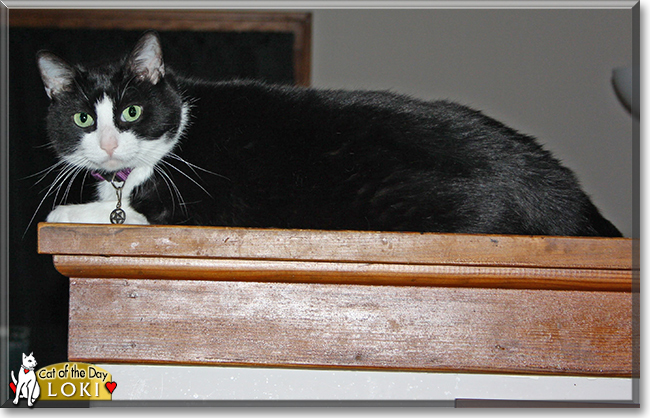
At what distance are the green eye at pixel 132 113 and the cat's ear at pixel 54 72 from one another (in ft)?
0.42

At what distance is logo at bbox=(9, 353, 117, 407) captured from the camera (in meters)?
0.71

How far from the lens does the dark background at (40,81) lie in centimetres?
234

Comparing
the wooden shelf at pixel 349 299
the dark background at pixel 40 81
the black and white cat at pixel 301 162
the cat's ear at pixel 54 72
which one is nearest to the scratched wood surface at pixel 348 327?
the wooden shelf at pixel 349 299

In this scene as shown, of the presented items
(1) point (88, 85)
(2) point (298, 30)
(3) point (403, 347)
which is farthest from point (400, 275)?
(2) point (298, 30)

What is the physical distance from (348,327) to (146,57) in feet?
2.09

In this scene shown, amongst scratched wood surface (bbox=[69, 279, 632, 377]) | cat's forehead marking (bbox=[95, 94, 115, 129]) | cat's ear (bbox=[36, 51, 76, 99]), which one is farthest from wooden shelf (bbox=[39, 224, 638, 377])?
cat's ear (bbox=[36, 51, 76, 99])

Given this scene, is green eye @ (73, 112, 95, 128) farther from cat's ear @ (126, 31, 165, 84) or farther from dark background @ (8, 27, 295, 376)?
dark background @ (8, 27, 295, 376)

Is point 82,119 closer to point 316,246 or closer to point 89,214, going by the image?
point 89,214

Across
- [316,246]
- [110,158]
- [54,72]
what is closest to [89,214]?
[110,158]

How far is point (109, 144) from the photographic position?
2.95 feet

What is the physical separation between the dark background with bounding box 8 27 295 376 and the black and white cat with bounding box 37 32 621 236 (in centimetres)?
140

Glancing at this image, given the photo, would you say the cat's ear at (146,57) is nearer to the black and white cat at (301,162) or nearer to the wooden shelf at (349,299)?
the black and white cat at (301,162)

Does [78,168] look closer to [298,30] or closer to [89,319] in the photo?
[89,319]

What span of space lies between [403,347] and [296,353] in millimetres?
146
